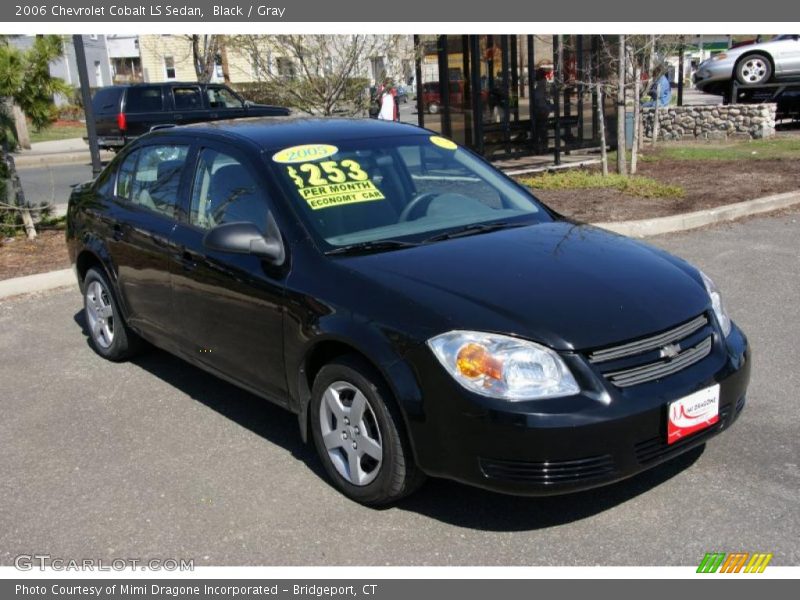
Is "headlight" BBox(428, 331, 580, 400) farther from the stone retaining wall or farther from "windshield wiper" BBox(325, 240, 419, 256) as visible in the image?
the stone retaining wall

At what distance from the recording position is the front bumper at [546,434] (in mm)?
3176

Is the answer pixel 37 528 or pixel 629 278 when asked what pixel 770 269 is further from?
pixel 37 528

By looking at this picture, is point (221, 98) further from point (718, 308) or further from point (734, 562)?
point (734, 562)

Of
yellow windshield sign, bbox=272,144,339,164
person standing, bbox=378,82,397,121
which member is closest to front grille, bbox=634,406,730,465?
yellow windshield sign, bbox=272,144,339,164

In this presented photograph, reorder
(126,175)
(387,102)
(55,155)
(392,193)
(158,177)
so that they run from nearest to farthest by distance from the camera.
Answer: (392,193) < (158,177) < (126,175) < (387,102) < (55,155)

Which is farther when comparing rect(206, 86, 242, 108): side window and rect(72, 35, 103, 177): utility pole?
rect(206, 86, 242, 108): side window

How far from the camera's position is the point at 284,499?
3891mm

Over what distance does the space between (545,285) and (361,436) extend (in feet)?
3.37

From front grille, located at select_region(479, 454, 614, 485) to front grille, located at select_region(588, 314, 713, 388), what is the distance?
318 mm

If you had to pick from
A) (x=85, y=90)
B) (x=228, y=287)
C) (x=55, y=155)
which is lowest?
(x=55, y=155)

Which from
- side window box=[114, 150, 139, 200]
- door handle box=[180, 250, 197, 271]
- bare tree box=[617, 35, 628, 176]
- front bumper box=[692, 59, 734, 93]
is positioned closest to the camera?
door handle box=[180, 250, 197, 271]

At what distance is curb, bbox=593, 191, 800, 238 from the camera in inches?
356

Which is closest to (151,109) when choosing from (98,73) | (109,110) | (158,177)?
(109,110)
